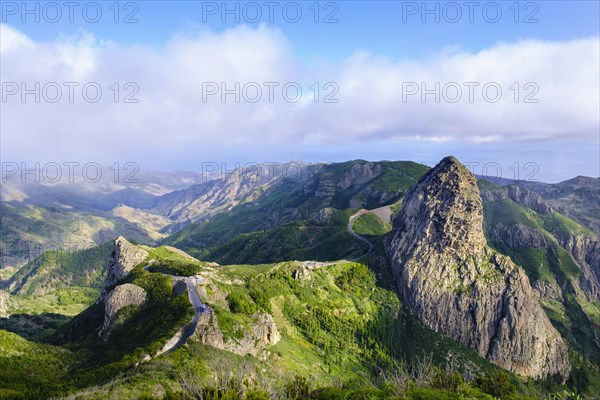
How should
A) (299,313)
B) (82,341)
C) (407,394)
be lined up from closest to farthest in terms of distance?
(407,394) < (82,341) < (299,313)

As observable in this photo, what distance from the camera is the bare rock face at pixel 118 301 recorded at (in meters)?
138

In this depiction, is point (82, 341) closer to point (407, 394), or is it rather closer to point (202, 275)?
point (202, 275)

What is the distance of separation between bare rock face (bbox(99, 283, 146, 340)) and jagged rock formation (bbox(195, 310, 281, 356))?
122 ft

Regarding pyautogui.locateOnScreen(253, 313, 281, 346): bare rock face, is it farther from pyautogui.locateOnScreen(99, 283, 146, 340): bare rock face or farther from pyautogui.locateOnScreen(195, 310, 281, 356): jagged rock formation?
pyautogui.locateOnScreen(99, 283, 146, 340): bare rock face

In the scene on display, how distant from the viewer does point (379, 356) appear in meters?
183

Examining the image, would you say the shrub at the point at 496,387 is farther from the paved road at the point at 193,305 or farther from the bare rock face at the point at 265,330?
the paved road at the point at 193,305

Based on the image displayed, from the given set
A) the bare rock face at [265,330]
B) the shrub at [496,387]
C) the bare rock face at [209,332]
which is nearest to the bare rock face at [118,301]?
the bare rock face at [209,332]

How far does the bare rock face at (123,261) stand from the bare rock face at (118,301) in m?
43.1

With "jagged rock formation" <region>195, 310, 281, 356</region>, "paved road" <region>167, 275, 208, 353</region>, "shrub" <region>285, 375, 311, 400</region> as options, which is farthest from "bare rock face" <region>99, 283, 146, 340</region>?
"shrub" <region>285, 375, 311, 400</region>

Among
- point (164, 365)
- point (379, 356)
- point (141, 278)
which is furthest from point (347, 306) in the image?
point (164, 365)

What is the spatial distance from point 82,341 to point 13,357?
31.1m

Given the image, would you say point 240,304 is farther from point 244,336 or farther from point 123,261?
point 123,261

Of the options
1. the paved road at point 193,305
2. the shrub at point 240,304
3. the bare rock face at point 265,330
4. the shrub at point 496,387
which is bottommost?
the shrub at point 496,387

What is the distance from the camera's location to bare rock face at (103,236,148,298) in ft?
621
